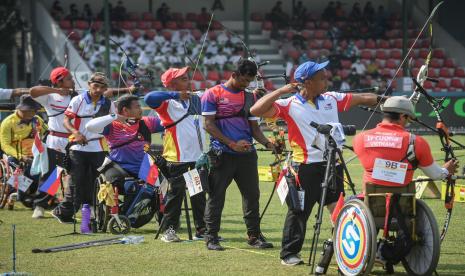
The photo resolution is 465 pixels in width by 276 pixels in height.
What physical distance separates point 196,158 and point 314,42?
24178 mm

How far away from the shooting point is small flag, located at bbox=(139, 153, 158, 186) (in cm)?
1085

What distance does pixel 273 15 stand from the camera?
3462 centimetres

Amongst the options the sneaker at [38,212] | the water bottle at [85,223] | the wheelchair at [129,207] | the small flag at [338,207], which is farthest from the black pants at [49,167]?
the small flag at [338,207]

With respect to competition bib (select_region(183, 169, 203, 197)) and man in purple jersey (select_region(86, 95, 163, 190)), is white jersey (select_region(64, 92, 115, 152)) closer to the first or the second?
man in purple jersey (select_region(86, 95, 163, 190))

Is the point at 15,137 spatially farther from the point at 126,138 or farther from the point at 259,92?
the point at 259,92

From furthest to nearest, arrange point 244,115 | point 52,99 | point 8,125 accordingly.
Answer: point 8,125 → point 52,99 → point 244,115

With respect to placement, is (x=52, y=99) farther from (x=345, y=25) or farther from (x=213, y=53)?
(x=345, y=25)

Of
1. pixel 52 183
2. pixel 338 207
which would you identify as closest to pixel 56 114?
pixel 52 183

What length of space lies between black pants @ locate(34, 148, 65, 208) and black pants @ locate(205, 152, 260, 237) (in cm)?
333

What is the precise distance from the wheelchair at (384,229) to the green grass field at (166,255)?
53 cm

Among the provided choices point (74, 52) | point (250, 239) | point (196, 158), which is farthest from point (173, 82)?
point (74, 52)

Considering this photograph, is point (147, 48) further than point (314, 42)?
No

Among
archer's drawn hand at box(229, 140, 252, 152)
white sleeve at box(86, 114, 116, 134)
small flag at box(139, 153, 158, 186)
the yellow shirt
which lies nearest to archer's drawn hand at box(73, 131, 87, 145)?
white sleeve at box(86, 114, 116, 134)

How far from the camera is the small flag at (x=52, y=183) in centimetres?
1213
